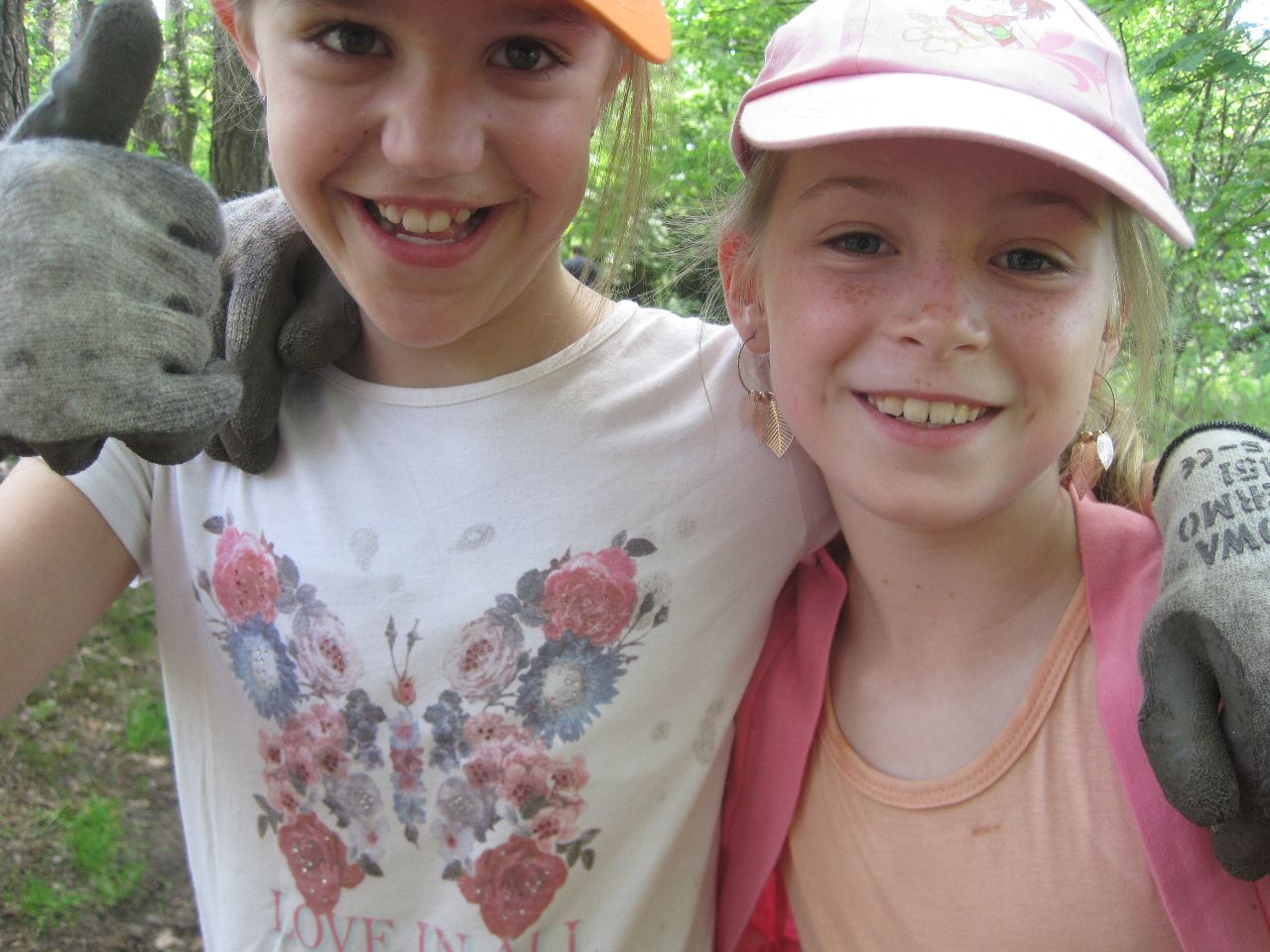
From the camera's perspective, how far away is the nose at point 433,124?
1277 millimetres

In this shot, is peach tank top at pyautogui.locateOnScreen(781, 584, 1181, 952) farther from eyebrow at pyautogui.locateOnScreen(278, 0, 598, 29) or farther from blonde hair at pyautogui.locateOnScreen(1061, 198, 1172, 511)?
eyebrow at pyautogui.locateOnScreen(278, 0, 598, 29)

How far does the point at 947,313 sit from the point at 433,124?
68 cm

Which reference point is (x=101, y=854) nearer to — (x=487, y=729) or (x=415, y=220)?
(x=487, y=729)

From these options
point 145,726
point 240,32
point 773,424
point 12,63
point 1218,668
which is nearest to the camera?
point 1218,668

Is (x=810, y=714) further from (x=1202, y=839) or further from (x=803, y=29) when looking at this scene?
(x=803, y=29)

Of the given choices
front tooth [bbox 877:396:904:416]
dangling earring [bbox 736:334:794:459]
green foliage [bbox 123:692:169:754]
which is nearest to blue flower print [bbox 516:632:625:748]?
dangling earring [bbox 736:334:794:459]

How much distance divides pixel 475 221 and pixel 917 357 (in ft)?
2.05

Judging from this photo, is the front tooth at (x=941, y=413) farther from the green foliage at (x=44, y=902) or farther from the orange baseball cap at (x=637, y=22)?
the green foliage at (x=44, y=902)

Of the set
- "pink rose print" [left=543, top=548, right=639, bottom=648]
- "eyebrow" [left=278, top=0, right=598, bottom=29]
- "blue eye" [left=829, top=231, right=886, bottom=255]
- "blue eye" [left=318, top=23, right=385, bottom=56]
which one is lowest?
"pink rose print" [left=543, top=548, right=639, bottom=648]

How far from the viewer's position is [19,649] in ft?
4.79

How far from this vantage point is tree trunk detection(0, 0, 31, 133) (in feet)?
6.95

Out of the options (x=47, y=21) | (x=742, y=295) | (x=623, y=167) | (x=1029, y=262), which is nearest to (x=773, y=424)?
(x=742, y=295)

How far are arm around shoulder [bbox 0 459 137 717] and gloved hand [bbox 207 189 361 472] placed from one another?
22cm

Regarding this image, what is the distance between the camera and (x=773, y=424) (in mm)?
1569
